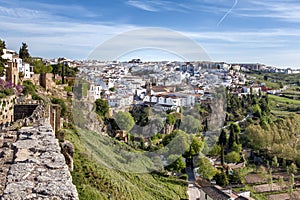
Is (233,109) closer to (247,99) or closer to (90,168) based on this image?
(247,99)

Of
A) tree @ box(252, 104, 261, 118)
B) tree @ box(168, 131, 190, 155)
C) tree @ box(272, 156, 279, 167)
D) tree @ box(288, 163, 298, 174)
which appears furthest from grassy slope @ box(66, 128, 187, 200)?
tree @ box(252, 104, 261, 118)

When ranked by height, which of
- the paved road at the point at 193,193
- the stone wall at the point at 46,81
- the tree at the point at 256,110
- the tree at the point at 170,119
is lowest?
the paved road at the point at 193,193

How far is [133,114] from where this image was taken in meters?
3.83

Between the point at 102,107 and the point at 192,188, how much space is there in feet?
21.8

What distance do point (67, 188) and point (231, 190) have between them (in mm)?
9522

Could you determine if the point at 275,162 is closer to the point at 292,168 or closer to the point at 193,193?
the point at 292,168

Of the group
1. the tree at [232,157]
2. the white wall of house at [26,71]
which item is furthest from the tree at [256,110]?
the white wall of house at [26,71]

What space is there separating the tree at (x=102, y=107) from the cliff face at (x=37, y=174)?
177 centimetres

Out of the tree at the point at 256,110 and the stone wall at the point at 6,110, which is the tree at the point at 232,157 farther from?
the stone wall at the point at 6,110

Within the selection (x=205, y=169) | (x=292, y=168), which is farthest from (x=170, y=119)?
(x=292, y=168)

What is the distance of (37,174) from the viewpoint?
151 centimetres

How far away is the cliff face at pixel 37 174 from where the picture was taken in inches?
50.3

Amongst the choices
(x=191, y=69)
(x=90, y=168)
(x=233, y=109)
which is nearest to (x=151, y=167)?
(x=90, y=168)

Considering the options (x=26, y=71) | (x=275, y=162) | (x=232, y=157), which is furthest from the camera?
(x=275, y=162)
